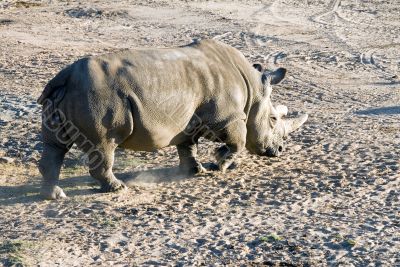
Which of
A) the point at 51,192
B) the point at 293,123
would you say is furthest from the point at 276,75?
the point at 51,192

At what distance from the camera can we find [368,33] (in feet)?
61.3

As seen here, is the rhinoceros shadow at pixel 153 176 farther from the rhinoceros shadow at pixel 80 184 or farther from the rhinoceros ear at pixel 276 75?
the rhinoceros ear at pixel 276 75

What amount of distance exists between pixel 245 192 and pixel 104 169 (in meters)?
1.37

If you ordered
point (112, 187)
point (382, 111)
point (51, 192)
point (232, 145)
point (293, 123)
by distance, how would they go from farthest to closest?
point (382, 111)
point (293, 123)
point (232, 145)
point (112, 187)
point (51, 192)

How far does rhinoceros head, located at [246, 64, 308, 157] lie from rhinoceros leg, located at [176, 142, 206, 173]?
64 centimetres

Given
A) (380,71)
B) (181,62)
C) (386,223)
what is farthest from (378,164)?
(380,71)

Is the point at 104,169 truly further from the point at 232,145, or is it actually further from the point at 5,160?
the point at 5,160

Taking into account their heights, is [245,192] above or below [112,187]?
below

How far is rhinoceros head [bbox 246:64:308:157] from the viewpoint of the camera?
30.9 feet

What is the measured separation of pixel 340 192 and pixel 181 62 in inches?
77.5

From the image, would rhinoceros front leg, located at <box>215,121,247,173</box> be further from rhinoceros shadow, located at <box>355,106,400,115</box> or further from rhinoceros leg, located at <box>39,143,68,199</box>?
rhinoceros shadow, located at <box>355,106,400,115</box>

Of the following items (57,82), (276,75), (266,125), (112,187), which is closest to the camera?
(57,82)

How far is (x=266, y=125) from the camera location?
Result: 9.58 meters

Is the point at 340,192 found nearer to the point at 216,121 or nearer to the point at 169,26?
the point at 216,121
